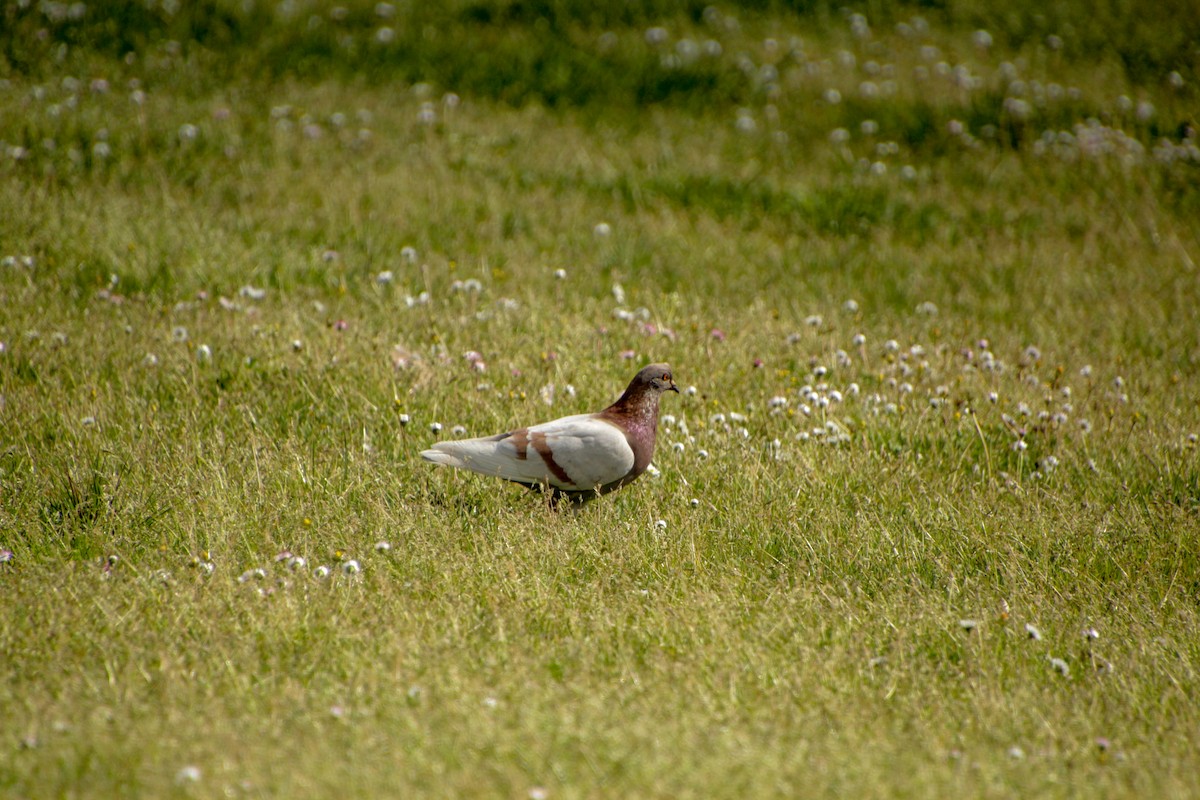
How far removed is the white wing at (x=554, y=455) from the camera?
5.04 m

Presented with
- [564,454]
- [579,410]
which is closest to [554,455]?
[564,454]

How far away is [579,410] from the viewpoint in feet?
21.1

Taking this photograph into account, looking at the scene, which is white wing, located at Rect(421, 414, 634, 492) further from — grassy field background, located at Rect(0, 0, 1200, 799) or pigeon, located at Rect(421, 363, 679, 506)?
grassy field background, located at Rect(0, 0, 1200, 799)

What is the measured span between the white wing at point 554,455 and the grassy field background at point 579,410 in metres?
0.26

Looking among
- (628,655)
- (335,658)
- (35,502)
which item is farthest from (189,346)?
(628,655)

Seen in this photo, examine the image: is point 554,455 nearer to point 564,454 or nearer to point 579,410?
point 564,454

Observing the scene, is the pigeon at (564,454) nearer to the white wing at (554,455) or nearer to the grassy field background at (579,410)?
the white wing at (554,455)

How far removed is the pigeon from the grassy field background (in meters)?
0.24

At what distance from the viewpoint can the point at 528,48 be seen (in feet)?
43.0

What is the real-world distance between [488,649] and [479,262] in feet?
16.8

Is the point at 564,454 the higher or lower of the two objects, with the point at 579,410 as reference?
higher

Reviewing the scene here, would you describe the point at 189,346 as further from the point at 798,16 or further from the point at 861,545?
the point at 798,16

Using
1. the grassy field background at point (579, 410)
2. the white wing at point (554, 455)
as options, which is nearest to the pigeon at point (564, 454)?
the white wing at point (554, 455)

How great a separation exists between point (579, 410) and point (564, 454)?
1.39 meters
